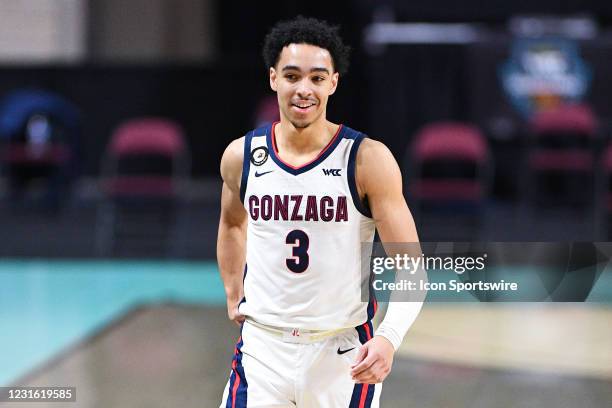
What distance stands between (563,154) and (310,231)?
832 cm

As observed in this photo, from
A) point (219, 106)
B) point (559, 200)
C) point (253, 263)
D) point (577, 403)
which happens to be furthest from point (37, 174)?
point (253, 263)

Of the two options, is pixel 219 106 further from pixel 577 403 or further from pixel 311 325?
pixel 311 325

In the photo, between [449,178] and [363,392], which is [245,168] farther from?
[449,178]

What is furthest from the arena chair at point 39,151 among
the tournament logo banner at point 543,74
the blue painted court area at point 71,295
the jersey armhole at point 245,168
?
the jersey armhole at point 245,168

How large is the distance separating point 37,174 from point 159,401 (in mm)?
6261

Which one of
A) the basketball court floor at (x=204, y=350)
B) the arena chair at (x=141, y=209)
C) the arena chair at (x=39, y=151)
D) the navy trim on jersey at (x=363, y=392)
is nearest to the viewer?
the navy trim on jersey at (x=363, y=392)

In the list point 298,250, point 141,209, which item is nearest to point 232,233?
point 298,250

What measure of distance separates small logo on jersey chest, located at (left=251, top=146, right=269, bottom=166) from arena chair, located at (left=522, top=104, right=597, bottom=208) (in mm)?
8193

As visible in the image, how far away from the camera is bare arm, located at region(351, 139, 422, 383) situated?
2.61 m

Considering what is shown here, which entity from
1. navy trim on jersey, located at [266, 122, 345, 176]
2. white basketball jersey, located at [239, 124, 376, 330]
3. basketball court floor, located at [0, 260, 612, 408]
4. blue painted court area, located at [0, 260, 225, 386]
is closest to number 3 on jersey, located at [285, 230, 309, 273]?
white basketball jersey, located at [239, 124, 376, 330]

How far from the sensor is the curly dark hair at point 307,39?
8.61 ft

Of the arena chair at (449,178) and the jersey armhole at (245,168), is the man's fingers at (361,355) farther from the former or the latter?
the arena chair at (449,178)

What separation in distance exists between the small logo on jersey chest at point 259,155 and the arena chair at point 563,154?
8.19 meters

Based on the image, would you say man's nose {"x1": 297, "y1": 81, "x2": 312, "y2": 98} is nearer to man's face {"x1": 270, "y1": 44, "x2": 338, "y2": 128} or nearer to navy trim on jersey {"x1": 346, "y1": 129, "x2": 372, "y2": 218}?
man's face {"x1": 270, "y1": 44, "x2": 338, "y2": 128}
